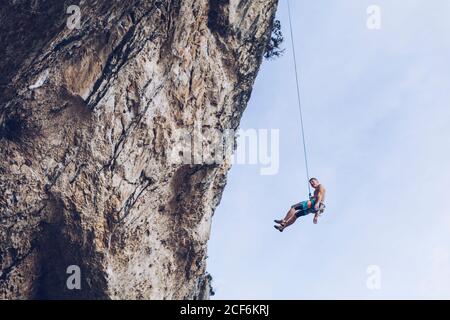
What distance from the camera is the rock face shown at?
19.2 m

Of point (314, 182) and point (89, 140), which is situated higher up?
point (89, 140)

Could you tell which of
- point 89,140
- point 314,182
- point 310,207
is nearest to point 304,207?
point 310,207

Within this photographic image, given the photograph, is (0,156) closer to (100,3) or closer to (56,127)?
(56,127)

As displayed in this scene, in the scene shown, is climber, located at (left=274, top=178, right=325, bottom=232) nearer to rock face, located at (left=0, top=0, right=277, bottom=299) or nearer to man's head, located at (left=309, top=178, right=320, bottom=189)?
man's head, located at (left=309, top=178, right=320, bottom=189)

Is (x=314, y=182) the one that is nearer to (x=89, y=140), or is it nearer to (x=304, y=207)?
(x=304, y=207)

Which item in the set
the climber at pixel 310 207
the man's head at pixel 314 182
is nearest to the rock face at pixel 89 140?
the climber at pixel 310 207

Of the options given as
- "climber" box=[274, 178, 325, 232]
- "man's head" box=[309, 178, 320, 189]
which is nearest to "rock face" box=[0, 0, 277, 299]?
"climber" box=[274, 178, 325, 232]

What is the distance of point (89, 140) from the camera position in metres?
19.6

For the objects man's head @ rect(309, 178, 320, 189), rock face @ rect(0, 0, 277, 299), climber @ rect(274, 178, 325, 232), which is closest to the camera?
rock face @ rect(0, 0, 277, 299)

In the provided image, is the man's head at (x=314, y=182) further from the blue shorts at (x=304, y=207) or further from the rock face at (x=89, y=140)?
the rock face at (x=89, y=140)

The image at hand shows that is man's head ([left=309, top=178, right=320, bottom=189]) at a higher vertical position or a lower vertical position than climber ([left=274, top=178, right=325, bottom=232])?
higher

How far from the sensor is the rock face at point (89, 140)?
63.2 feet
